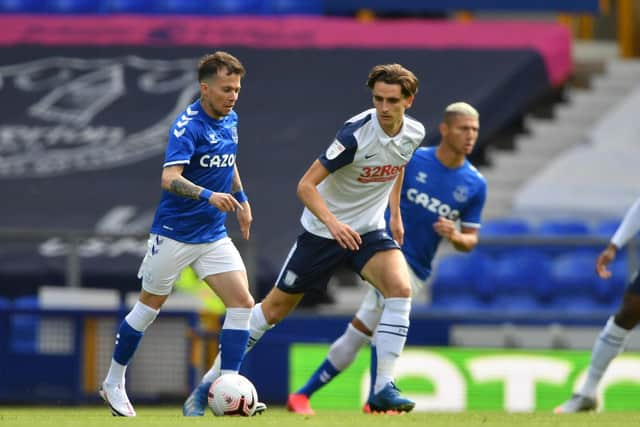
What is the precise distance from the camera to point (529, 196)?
58.7 ft

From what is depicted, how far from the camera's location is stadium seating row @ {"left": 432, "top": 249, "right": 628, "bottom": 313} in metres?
15.7

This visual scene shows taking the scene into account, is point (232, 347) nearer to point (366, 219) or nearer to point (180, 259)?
point (180, 259)

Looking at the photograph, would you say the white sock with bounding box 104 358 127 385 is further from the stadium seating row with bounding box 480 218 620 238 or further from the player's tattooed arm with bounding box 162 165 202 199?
the stadium seating row with bounding box 480 218 620 238

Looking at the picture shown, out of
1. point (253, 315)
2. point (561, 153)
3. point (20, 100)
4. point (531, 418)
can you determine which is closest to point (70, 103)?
point (20, 100)

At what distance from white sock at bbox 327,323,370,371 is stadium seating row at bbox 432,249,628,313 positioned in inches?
183

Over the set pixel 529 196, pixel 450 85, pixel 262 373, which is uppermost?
pixel 450 85

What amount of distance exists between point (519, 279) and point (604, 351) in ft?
16.7

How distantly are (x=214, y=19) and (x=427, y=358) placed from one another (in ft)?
24.5

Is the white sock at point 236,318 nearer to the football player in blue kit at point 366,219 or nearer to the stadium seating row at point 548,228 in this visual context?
Answer: the football player in blue kit at point 366,219

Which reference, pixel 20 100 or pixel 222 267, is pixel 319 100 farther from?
pixel 222 267

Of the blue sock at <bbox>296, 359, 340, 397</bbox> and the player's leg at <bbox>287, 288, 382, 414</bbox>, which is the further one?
the blue sock at <bbox>296, 359, 340, 397</bbox>

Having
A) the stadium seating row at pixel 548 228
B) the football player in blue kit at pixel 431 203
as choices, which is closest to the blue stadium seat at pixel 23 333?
the football player in blue kit at pixel 431 203

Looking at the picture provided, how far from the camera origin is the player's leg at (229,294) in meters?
9.23

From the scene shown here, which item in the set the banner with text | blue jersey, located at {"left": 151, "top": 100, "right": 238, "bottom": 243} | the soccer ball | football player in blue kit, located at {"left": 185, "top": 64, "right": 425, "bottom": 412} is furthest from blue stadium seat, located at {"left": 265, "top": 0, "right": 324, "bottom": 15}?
the soccer ball
